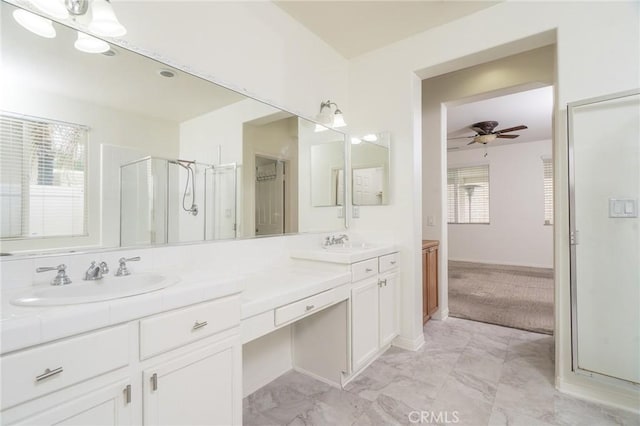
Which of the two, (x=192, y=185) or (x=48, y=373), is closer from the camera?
(x=48, y=373)

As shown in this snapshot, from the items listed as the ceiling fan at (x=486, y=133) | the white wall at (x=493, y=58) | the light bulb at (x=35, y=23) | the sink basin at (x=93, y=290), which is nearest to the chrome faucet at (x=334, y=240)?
the white wall at (x=493, y=58)

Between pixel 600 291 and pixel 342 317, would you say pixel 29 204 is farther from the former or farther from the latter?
pixel 600 291

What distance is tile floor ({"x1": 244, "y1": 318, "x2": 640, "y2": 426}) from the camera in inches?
66.9

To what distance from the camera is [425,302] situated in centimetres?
304

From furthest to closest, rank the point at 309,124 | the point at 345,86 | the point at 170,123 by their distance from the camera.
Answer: the point at 345,86 → the point at 309,124 → the point at 170,123

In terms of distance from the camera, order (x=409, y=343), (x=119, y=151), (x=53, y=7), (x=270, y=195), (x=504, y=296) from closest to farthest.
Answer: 1. (x=53, y=7)
2. (x=119, y=151)
3. (x=270, y=195)
4. (x=409, y=343)
5. (x=504, y=296)

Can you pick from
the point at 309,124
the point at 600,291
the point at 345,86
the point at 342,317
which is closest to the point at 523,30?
the point at 345,86

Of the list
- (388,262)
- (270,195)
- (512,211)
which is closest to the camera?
(270,195)

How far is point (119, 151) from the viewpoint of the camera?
141 cm

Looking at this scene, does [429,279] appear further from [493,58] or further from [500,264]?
[500,264]

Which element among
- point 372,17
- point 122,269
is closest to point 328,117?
point 372,17

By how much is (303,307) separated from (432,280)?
204 centimetres

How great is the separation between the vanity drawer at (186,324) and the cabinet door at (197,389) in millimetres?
67

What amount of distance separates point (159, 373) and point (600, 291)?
2.48 meters
